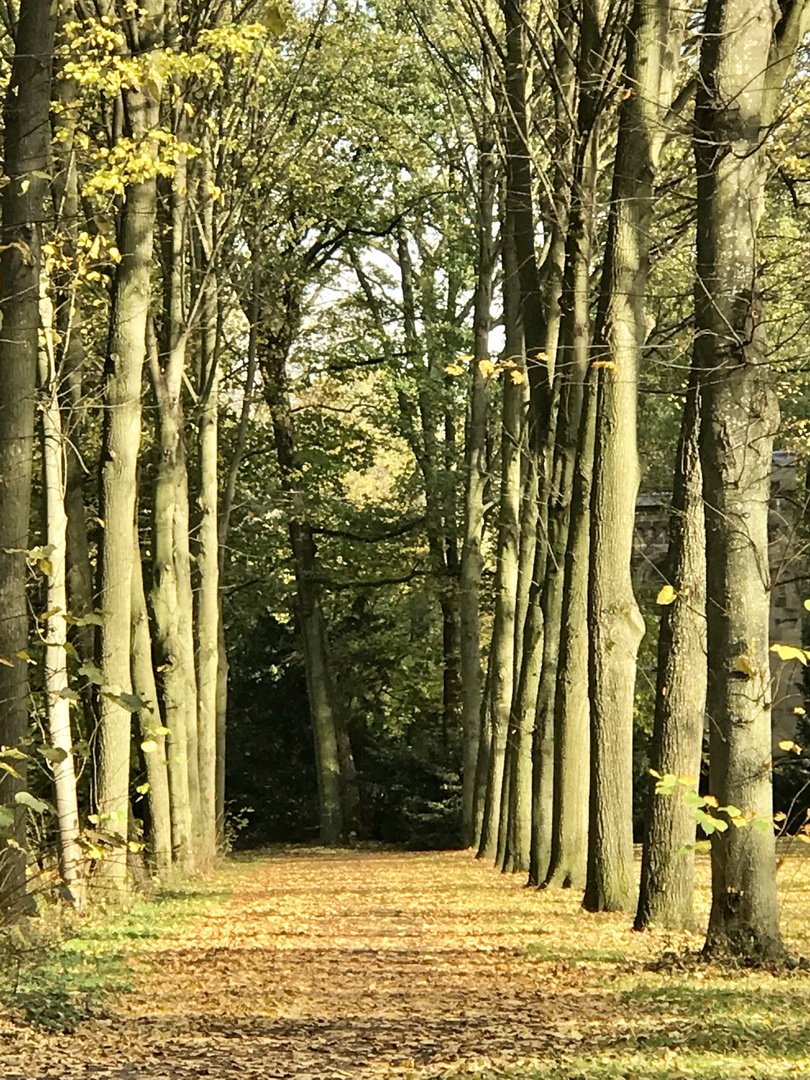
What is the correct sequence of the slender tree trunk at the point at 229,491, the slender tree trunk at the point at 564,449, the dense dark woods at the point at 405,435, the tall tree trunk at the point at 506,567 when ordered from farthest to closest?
1. the slender tree trunk at the point at 229,491
2. the tall tree trunk at the point at 506,567
3. the slender tree trunk at the point at 564,449
4. the dense dark woods at the point at 405,435

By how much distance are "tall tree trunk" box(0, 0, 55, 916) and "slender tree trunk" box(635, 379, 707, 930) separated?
4623 millimetres

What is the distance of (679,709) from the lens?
479 inches

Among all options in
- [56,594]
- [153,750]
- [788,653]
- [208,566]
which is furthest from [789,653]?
[208,566]

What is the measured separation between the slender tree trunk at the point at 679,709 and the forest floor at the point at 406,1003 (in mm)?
399

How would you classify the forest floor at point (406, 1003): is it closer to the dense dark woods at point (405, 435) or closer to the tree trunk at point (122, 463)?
the dense dark woods at point (405, 435)

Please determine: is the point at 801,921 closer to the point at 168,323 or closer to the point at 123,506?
the point at 123,506

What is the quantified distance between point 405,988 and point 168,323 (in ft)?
41.7

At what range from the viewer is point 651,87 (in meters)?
13.8

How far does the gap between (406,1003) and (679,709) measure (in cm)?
364

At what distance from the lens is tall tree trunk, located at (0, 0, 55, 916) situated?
32.8ft

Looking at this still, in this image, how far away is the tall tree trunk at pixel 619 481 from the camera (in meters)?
13.6

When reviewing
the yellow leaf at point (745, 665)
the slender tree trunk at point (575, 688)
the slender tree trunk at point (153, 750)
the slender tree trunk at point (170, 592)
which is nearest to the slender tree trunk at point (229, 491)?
the slender tree trunk at point (170, 592)

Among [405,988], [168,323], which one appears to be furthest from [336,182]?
[405,988]

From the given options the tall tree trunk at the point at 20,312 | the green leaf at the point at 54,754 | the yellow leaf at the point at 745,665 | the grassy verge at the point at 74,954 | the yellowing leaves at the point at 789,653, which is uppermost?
the tall tree trunk at the point at 20,312
